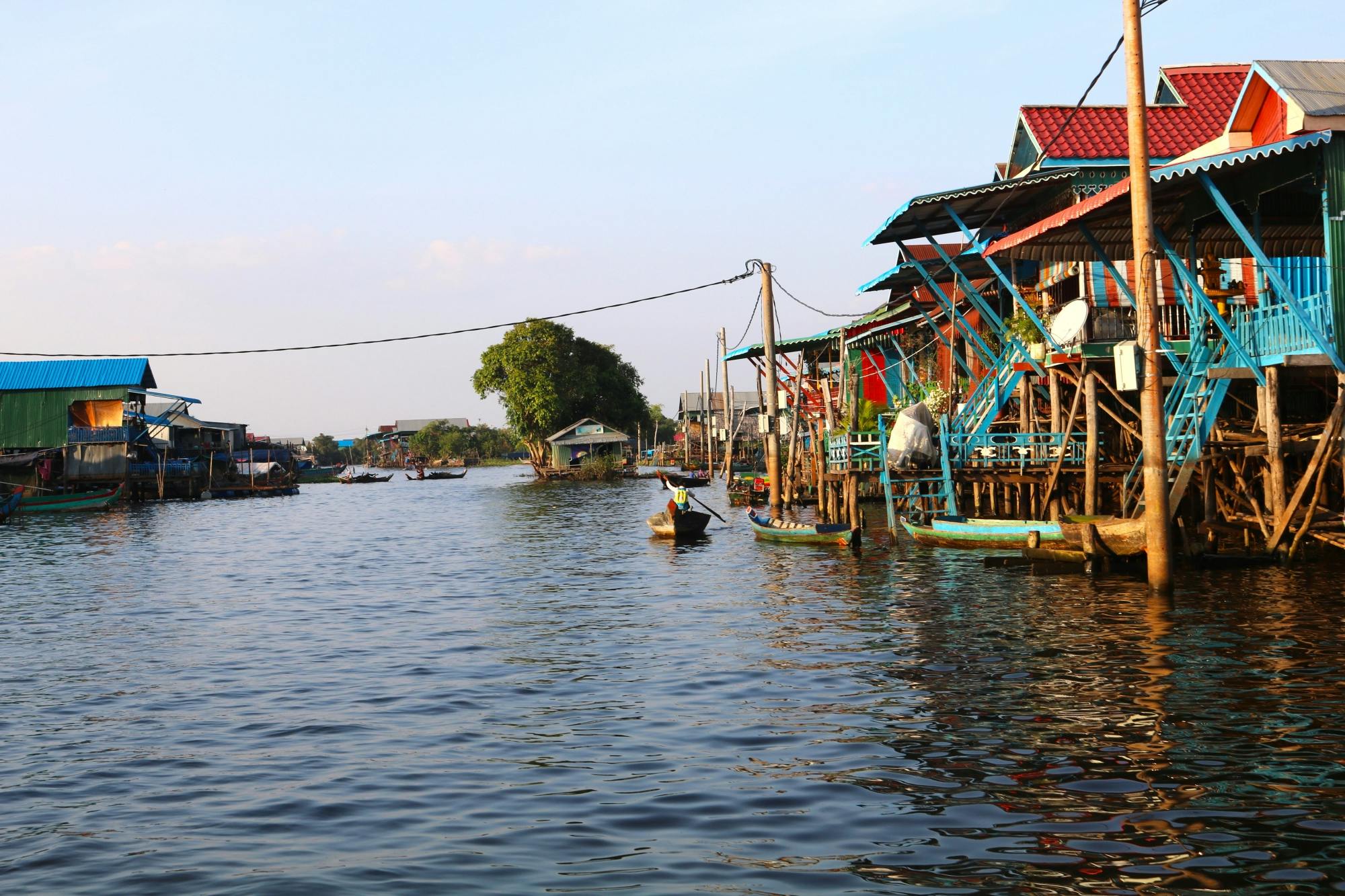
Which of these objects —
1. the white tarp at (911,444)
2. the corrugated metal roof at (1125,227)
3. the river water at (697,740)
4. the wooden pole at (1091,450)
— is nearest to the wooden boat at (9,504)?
the river water at (697,740)

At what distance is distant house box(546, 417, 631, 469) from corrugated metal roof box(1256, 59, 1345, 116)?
6590cm

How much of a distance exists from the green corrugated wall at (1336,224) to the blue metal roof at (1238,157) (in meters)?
0.51

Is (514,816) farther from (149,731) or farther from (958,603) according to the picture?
(958,603)

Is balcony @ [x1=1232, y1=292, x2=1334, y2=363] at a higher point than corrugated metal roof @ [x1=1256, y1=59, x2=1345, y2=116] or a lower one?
lower

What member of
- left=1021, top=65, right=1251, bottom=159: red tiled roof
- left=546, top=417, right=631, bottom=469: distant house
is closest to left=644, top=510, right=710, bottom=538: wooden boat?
left=1021, top=65, right=1251, bottom=159: red tiled roof

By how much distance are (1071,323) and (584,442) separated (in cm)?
6310

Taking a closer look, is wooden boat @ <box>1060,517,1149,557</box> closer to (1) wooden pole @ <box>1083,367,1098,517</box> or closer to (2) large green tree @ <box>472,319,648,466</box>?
(1) wooden pole @ <box>1083,367,1098,517</box>

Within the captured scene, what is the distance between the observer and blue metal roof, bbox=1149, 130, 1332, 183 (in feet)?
54.2

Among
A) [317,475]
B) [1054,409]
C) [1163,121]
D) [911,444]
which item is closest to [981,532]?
[911,444]

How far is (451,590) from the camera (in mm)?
22391

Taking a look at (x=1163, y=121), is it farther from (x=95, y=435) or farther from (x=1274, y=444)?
(x=95, y=435)

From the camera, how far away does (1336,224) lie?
17328 mm

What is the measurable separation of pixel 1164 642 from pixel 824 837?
7.44 meters

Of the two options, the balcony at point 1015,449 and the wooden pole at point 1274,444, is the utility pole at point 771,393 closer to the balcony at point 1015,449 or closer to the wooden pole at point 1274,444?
the balcony at point 1015,449
